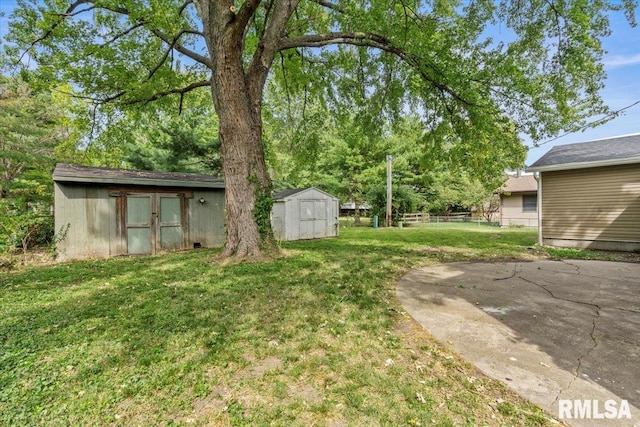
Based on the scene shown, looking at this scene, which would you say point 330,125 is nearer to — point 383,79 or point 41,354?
point 383,79

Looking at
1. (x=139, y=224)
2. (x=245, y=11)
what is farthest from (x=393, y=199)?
(x=245, y=11)

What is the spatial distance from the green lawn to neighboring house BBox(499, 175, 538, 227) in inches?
744

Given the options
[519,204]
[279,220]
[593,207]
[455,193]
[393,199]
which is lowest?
[279,220]

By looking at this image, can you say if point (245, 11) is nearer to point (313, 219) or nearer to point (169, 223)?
point (169, 223)

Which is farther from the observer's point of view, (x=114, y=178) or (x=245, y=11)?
(x=114, y=178)

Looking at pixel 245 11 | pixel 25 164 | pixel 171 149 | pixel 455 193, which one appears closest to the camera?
pixel 245 11

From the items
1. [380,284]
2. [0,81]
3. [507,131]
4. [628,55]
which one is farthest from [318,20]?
[0,81]

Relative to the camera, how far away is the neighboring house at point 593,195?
25.7ft

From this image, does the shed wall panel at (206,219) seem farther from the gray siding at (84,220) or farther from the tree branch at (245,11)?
the tree branch at (245,11)

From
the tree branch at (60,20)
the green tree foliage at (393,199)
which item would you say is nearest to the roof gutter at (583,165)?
the green tree foliage at (393,199)

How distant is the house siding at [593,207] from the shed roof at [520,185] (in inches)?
444

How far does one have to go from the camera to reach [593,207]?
27.3 feet

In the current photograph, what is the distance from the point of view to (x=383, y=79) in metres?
9.21

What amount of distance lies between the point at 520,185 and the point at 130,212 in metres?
22.2
